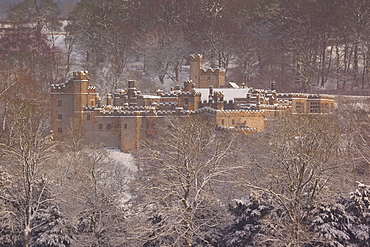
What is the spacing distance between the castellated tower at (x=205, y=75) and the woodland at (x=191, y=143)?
23.3ft

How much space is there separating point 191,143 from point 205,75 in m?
33.1

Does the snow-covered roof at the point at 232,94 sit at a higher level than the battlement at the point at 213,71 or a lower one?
lower

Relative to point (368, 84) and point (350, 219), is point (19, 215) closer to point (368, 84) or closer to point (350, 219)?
point (350, 219)

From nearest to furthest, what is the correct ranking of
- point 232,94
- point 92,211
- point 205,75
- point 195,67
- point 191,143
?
point 191,143 < point 92,211 < point 232,94 < point 205,75 < point 195,67

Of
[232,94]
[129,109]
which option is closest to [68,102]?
[129,109]

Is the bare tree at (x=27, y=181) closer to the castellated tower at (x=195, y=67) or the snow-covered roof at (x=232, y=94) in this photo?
the snow-covered roof at (x=232, y=94)

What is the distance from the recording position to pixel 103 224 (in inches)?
1145

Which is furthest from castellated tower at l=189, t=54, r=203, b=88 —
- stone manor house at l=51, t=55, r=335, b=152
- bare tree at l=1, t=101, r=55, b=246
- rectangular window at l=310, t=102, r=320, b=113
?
bare tree at l=1, t=101, r=55, b=246

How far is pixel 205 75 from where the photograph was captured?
60094mm

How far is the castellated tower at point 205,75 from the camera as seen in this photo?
5944 cm

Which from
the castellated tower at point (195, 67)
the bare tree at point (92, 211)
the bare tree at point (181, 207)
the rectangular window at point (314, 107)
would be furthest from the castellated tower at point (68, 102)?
the bare tree at point (181, 207)

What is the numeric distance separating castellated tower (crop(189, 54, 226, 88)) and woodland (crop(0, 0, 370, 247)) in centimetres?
709

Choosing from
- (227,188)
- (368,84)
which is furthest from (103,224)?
(368,84)

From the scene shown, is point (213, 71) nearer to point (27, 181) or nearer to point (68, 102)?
point (68, 102)
